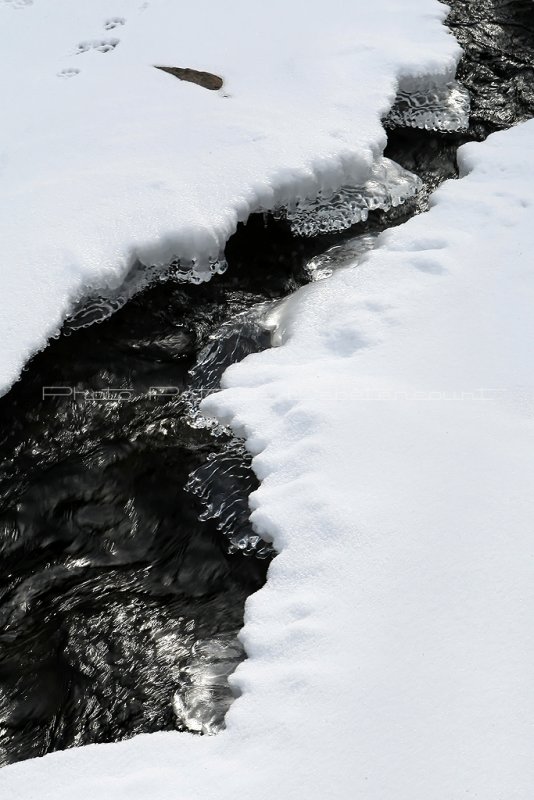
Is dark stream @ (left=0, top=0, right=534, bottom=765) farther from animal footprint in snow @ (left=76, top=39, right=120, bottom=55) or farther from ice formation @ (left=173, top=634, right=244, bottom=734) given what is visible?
animal footprint in snow @ (left=76, top=39, right=120, bottom=55)

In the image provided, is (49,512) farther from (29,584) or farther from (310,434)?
(310,434)

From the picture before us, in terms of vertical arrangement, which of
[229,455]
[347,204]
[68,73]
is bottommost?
[229,455]

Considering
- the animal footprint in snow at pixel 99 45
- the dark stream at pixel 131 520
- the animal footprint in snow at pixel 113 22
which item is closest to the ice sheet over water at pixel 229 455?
the dark stream at pixel 131 520

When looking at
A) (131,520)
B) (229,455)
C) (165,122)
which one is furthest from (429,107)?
(131,520)

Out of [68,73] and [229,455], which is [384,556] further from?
[68,73]

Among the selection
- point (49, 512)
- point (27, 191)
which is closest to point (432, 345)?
point (49, 512)

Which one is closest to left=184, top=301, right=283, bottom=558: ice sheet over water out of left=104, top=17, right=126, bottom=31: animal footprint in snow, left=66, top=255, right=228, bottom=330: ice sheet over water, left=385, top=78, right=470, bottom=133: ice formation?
left=66, top=255, right=228, bottom=330: ice sheet over water
